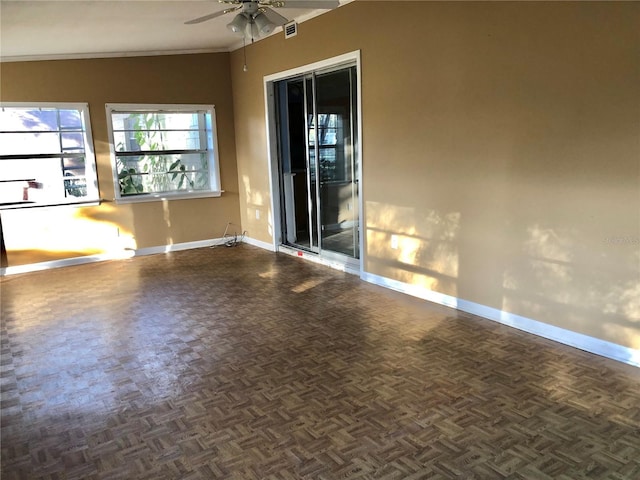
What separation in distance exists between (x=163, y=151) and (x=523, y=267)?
193 inches

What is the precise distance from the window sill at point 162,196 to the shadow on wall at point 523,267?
3017 mm

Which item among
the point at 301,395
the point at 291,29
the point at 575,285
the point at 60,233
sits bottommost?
the point at 301,395

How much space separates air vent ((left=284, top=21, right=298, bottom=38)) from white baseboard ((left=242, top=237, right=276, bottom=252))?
2.64m

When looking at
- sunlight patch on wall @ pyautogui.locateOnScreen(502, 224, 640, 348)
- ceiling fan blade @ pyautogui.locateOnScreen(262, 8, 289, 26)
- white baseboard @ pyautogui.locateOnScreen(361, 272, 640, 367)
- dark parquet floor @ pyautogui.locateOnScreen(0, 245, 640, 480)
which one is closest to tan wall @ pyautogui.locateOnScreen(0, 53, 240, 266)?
dark parquet floor @ pyautogui.locateOnScreen(0, 245, 640, 480)

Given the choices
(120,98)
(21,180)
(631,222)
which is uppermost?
(120,98)

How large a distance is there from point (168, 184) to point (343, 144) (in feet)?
9.18

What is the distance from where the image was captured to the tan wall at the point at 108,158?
5531 mm

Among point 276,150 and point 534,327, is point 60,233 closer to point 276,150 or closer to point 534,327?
point 276,150

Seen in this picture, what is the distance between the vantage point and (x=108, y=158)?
236 inches

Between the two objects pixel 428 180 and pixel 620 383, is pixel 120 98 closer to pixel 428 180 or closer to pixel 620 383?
pixel 428 180

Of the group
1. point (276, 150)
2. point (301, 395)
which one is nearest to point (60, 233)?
point (276, 150)

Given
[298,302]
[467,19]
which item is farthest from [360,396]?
[467,19]

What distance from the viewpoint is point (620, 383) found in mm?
Result: 2652

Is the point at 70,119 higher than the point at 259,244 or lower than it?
higher
